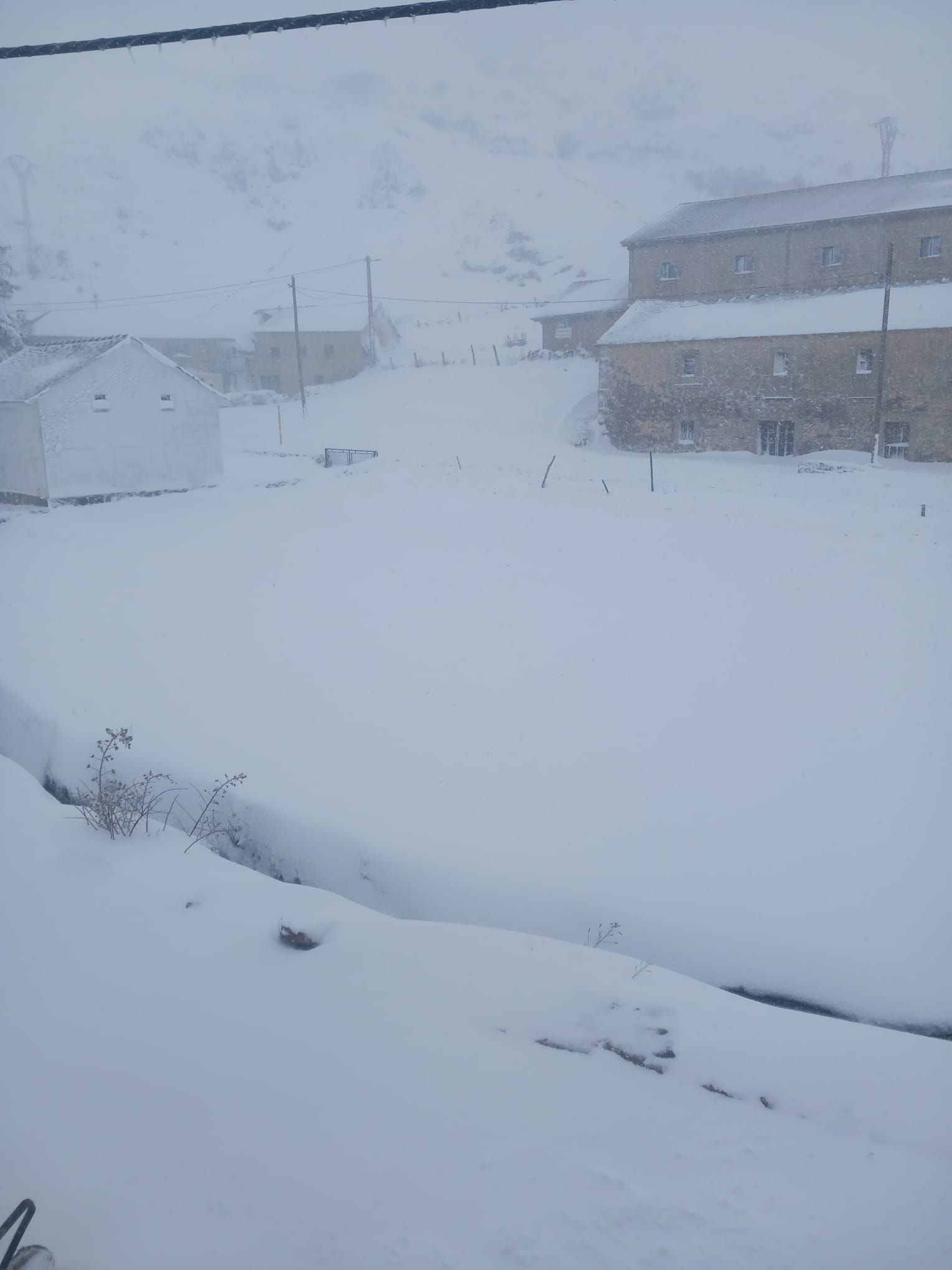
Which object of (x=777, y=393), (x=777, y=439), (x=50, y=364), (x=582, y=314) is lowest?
(x=777, y=439)

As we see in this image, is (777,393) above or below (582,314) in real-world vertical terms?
below

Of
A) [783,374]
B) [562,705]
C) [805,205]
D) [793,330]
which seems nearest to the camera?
[562,705]

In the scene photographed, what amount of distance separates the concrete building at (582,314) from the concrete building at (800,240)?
4.51 metres

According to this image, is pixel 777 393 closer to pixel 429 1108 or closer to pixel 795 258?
pixel 795 258

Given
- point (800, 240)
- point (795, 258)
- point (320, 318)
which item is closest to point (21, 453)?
point (320, 318)

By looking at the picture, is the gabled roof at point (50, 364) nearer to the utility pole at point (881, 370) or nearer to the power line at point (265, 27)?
the utility pole at point (881, 370)

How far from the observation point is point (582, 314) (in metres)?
41.4

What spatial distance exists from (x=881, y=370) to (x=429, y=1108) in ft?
87.9

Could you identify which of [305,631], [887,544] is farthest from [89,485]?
[887,544]

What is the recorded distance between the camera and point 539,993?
5.72m

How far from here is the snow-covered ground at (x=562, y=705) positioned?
7164mm

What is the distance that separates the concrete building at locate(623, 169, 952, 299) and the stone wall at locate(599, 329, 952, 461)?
4352mm

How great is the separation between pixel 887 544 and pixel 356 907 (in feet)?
44.5

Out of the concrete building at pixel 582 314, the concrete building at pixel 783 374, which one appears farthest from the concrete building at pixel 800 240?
the concrete building at pixel 582 314
